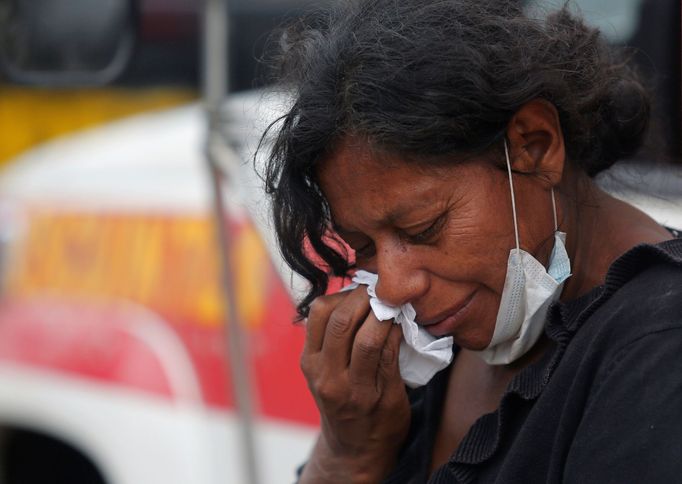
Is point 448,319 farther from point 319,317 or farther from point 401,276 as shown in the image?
point 319,317

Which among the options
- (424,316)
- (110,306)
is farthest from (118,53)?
(424,316)

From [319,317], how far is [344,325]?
59mm

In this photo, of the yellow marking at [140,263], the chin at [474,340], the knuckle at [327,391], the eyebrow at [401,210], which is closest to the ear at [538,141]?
the eyebrow at [401,210]

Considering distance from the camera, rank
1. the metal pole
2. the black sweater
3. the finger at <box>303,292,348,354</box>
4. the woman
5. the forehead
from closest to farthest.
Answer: the black sweater → the woman → the forehead → the finger at <box>303,292,348,354</box> → the metal pole

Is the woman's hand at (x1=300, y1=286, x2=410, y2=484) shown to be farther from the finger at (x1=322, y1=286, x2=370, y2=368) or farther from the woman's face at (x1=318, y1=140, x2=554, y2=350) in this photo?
the woman's face at (x1=318, y1=140, x2=554, y2=350)

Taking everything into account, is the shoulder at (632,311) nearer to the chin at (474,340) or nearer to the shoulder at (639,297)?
the shoulder at (639,297)

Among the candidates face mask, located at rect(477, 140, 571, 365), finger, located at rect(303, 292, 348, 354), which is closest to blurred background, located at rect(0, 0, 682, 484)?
finger, located at rect(303, 292, 348, 354)

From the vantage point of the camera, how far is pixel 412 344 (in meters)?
1.63

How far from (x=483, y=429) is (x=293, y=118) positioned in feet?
1.61

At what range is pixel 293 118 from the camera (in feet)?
5.23

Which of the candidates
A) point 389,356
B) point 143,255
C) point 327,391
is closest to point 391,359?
point 389,356

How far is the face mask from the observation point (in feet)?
5.08

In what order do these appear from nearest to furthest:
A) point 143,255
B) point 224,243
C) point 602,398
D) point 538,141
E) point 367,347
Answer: point 602,398, point 538,141, point 367,347, point 224,243, point 143,255

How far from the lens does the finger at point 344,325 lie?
5.50 feet
